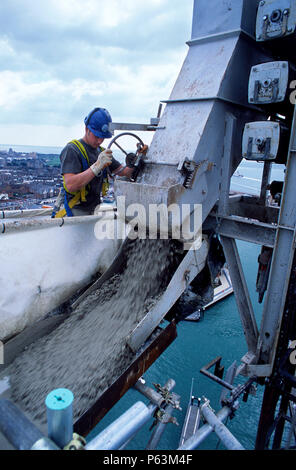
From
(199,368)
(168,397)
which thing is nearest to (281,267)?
(168,397)

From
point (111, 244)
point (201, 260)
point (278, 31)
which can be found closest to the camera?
point (278, 31)

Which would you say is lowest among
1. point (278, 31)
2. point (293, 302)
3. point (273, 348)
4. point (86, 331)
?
point (273, 348)

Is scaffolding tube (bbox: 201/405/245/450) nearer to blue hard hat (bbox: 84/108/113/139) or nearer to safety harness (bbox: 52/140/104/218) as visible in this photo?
safety harness (bbox: 52/140/104/218)

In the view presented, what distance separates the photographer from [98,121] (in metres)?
3.04

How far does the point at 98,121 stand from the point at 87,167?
459 mm

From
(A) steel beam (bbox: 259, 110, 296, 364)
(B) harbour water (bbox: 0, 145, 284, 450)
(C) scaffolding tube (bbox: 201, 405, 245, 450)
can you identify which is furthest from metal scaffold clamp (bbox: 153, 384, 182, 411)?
(B) harbour water (bbox: 0, 145, 284, 450)

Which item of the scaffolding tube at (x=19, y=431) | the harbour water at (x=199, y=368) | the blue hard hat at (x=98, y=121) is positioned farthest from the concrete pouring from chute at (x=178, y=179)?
the harbour water at (x=199, y=368)

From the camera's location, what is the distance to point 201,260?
2.92 m

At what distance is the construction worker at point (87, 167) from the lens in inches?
114

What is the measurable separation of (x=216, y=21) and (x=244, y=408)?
8811 mm

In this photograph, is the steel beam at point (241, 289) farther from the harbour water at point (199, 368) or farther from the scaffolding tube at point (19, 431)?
the harbour water at point (199, 368)

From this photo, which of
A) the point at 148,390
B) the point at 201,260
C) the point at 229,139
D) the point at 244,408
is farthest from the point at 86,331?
the point at 244,408

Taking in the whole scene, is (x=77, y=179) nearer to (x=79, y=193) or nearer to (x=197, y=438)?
(x=79, y=193)
